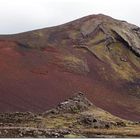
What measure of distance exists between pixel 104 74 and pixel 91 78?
1.71 m

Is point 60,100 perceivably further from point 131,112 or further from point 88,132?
point 88,132

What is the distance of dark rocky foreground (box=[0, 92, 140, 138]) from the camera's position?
29230mm

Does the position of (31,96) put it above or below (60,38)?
below

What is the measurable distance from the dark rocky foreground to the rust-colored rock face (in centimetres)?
443

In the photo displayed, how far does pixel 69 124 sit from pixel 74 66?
14503mm

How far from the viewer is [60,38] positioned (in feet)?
169

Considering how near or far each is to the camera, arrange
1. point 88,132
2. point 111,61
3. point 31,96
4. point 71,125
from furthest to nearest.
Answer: point 111,61, point 31,96, point 71,125, point 88,132

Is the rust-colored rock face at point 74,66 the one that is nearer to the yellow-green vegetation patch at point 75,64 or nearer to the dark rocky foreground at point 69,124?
the yellow-green vegetation patch at point 75,64

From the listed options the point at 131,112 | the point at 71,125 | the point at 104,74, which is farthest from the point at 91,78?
the point at 71,125

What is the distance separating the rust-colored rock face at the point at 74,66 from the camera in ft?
140

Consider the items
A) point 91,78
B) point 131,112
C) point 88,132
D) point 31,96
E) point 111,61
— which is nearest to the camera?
point 88,132

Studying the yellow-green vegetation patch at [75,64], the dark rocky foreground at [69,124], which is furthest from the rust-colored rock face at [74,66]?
the dark rocky foreground at [69,124]

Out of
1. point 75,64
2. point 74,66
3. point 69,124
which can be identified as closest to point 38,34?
point 75,64

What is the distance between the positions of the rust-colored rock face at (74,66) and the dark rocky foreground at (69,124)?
4.43 m
